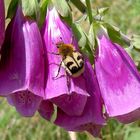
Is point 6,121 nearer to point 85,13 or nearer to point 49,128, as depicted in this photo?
point 49,128

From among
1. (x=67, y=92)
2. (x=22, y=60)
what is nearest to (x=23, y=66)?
(x=22, y=60)

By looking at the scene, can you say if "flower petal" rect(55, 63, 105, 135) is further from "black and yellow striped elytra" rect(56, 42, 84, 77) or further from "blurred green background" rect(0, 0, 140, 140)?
"blurred green background" rect(0, 0, 140, 140)

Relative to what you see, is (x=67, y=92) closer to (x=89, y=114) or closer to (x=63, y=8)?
(x=89, y=114)

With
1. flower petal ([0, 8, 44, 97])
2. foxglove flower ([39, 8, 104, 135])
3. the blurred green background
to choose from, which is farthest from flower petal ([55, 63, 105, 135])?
the blurred green background

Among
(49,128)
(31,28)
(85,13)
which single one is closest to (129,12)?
(49,128)

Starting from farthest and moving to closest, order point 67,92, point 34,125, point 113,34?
point 34,125 → point 113,34 → point 67,92
